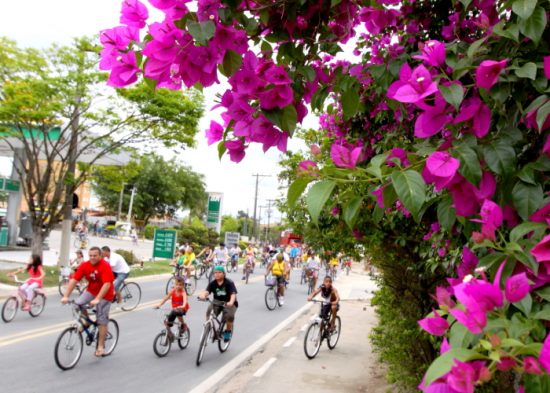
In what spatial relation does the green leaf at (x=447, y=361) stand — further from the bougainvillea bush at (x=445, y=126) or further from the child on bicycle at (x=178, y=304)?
the child on bicycle at (x=178, y=304)

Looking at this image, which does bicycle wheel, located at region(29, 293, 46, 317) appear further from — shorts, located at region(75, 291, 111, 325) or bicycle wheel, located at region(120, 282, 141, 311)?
shorts, located at region(75, 291, 111, 325)

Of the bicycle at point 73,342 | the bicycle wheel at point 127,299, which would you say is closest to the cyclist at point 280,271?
the bicycle wheel at point 127,299

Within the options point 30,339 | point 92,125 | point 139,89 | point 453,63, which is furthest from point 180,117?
point 453,63

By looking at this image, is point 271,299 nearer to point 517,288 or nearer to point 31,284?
point 31,284

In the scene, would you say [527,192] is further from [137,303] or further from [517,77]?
[137,303]

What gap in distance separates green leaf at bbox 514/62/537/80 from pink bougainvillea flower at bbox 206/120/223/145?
3.10 feet

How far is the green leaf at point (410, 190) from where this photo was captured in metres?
1.03

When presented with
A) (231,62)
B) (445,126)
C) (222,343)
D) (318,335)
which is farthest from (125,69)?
(318,335)

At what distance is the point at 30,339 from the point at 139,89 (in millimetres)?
9045

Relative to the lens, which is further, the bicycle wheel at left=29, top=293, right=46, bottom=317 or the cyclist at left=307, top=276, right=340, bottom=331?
the bicycle wheel at left=29, top=293, right=46, bottom=317

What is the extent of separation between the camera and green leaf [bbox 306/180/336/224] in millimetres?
1058

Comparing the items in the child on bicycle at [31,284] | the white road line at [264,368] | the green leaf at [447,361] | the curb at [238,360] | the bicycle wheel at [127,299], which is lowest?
the curb at [238,360]

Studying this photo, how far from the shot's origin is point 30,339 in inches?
360

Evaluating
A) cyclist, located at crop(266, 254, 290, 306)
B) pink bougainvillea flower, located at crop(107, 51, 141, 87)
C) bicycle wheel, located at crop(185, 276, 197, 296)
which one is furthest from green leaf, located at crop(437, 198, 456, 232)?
cyclist, located at crop(266, 254, 290, 306)
